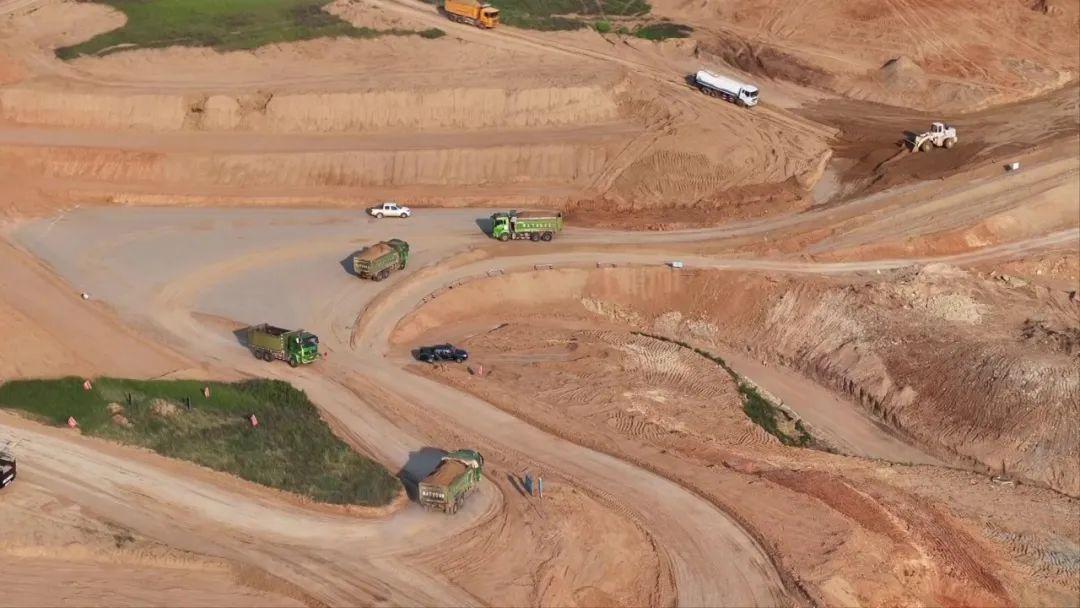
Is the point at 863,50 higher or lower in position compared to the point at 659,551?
higher

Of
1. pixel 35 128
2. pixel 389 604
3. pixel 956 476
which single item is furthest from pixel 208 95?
pixel 956 476

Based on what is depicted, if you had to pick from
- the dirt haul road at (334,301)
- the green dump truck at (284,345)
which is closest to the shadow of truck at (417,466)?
the dirt haul road at (334,301)

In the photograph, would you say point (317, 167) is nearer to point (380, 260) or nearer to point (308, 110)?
point (308, 110)

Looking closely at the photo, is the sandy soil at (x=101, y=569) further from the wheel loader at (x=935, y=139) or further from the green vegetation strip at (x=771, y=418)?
the wheel loader at (x=935, y=139)

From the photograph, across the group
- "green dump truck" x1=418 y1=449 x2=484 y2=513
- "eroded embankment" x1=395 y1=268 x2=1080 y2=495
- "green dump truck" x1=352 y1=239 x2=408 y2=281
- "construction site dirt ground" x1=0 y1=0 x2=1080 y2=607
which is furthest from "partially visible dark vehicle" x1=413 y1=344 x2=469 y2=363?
"green dump truck" x1=418 y1=449 x2=484 y2=513

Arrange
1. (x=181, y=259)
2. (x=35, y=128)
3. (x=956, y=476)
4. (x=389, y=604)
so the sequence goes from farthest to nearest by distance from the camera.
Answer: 1. (x=35, y=128)
2. (x=181, y=259)
3. (x=956, y=476)
4. (x=389, y=604)

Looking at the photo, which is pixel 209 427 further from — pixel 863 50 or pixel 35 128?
pixel 863 50
